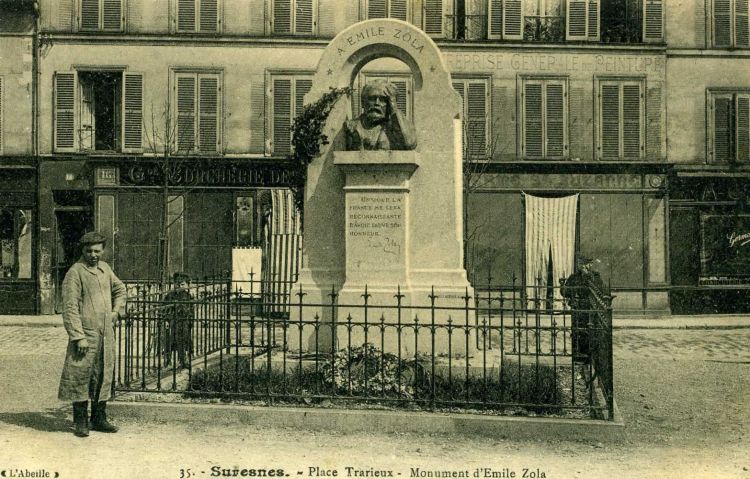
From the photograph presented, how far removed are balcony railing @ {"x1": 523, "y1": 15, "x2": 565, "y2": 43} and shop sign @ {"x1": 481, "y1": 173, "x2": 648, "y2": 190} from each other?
3.68 meters

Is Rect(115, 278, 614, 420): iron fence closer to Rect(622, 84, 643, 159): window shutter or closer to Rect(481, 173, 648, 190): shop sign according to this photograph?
Rect(481, 173, 648, 190): shop sign

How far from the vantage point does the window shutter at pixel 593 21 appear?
19922 millimetres

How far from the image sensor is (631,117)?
1998cm

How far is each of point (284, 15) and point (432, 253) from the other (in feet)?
43.1

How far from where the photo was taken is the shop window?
19.3 metres

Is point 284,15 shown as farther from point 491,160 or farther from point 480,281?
point 480,281

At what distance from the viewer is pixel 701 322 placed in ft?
59.2

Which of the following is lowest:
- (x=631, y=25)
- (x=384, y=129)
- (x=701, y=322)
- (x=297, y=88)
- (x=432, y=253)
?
(x=701, y=322)

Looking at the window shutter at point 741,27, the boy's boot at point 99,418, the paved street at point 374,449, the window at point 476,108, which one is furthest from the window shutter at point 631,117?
the boy's boot at point 99,418

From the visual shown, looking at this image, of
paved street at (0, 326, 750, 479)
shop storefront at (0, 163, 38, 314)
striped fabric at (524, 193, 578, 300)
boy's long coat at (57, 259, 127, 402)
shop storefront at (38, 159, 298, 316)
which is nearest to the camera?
paved street at (0, 326, 750, 479)

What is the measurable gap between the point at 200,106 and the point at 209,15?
2.37 m

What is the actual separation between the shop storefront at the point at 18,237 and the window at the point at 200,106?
4092 millimetres

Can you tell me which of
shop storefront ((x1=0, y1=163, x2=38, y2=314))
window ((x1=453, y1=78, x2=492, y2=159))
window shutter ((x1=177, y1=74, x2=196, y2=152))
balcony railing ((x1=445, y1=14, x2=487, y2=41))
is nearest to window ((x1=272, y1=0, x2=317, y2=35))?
window shutter ((x1=177, y1=74, x2=196, y2=152))

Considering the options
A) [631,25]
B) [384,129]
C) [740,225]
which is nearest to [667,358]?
[384,129]
